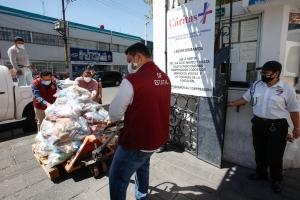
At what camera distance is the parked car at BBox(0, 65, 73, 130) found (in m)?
4.52

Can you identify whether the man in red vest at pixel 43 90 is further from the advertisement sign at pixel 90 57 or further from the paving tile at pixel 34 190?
the advertisement sign at pixel 90 57

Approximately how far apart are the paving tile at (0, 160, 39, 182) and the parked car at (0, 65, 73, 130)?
6.73 ft

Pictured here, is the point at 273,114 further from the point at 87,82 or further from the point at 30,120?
the point at 30,120

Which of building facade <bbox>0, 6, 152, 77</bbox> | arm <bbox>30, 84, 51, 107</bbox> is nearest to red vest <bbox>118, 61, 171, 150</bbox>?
arm <bbox>30, 84, 51, 107</bbox>

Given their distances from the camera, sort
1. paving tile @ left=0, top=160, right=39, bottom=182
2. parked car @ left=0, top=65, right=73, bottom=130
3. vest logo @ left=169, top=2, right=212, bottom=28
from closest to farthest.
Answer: vest logo @ left=169, top=2, right=212, bottom=28, paving tile @ left=0, top=160, right=39, bottom=182, parked car @ left=0, top=65, right=73, bottom=130

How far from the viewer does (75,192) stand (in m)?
2.52

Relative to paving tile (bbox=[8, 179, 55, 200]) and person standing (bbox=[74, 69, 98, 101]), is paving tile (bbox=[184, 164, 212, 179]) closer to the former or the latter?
paving tile (bbox=[8, 179, 55, 200])

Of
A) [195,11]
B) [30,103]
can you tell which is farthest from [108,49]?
[195,11]

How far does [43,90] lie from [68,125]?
155cm

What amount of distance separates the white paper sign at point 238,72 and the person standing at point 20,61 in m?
5.68

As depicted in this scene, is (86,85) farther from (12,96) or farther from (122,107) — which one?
(122,107)

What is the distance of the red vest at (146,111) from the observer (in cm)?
154

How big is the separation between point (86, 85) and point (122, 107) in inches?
140

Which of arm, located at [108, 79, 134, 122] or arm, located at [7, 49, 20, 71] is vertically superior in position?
arm, located at [7, 49, 20, 71]
